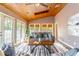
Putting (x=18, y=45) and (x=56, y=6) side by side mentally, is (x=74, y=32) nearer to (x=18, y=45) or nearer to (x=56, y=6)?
(x=56, y=6)

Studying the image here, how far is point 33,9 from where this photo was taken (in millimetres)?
2488

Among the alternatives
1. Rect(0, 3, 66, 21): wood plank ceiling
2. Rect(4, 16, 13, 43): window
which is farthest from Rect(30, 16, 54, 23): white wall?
Rect(4, 16, 13, 43): window

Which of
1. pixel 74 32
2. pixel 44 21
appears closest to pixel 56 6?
pixel 44 21

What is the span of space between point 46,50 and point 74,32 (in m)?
0.44

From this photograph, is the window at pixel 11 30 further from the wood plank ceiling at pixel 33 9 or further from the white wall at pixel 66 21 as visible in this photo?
the white wall at pixel 66 21

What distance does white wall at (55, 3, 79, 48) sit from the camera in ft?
7.89

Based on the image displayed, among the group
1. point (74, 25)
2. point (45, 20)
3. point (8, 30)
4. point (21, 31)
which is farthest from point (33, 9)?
point (74, 25)

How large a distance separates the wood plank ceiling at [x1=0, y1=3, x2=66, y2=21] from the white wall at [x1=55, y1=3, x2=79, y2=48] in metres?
0.07

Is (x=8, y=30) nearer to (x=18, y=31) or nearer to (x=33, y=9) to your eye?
(x=18, y=31)

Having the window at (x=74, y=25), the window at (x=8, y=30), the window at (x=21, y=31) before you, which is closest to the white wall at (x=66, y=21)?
the window at (x=74, y=25)

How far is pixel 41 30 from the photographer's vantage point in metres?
2.49

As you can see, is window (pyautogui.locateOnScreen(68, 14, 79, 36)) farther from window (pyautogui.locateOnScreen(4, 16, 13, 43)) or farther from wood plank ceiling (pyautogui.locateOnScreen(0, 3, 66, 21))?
window (pyautogui.locateOnScreen(4, 16, 13, 43))

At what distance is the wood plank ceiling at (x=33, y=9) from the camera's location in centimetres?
243

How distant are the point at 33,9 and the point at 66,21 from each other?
48 cm
